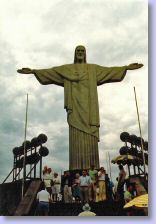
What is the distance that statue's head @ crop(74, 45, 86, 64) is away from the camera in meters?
10.4

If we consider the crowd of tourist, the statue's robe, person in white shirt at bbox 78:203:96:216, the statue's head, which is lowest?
person in white shirt at bbox 78:203:96:216

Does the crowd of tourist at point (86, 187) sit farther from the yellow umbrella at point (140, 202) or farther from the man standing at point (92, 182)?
the yellow umbrella at point (140, 202)

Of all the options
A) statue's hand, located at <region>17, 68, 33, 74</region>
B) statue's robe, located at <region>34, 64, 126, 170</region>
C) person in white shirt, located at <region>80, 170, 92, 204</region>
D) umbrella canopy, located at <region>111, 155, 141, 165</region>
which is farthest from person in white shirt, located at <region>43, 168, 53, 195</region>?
statue's hand, located at <region>17, 68, 33, 74</region>

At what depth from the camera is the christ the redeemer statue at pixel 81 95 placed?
9852 millimetres

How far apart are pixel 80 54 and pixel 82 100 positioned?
119cm

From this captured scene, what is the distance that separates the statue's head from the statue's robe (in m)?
0.14

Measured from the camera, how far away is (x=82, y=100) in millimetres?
10148

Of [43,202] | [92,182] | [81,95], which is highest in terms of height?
[81,95]

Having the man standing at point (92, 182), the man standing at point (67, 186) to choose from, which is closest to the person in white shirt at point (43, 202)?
the man standing at point (67, 186)

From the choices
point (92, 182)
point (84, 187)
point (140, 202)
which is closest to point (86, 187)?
point (84, 187)

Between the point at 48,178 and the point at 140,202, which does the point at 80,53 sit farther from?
the point at 140,202

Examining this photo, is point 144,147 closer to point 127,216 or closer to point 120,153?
point 120,153

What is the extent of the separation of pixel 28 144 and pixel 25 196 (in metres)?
1.21

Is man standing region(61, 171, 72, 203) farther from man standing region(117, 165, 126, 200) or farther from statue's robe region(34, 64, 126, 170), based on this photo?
man standing region(117, 165, 126, 200)
